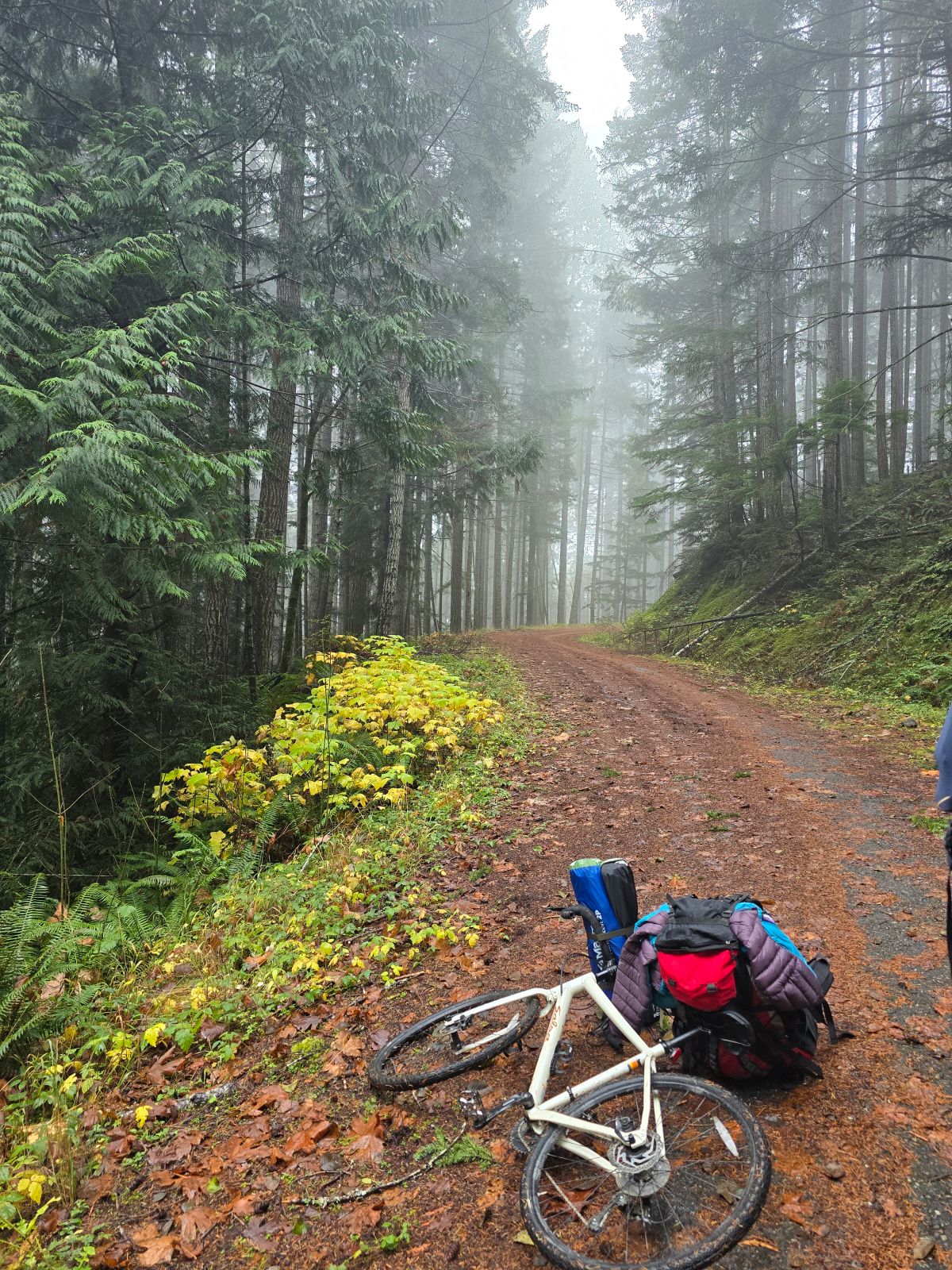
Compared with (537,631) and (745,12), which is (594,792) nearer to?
(745,12)

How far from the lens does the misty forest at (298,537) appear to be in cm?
453

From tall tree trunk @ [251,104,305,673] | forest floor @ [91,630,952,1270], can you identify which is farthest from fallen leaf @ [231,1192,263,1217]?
tall tree trunk @ [251,104,305,673]

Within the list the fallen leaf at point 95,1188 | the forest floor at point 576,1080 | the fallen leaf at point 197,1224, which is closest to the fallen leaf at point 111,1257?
the forest floor at point 576,1080

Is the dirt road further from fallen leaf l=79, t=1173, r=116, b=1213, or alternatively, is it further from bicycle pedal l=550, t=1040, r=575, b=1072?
fallen leaf l=79, t=1173, r=116, b=1213

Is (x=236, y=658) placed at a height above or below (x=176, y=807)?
above

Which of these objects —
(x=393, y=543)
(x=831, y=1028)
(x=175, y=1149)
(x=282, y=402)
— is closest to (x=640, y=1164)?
(x=831, y=1028)

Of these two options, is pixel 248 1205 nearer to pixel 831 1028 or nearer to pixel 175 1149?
pixel 175 1149

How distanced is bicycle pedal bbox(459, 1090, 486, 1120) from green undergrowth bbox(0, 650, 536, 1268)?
1135 millimetres

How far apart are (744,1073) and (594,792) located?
177 inches

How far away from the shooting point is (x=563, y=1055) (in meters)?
3.12

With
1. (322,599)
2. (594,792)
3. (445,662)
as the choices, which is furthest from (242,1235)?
(322,599)

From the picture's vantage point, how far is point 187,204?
313 inches

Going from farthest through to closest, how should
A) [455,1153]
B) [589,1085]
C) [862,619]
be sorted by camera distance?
[862,619] < [455,1153] < [589,1085]

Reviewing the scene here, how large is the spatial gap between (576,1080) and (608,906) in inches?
32.9
